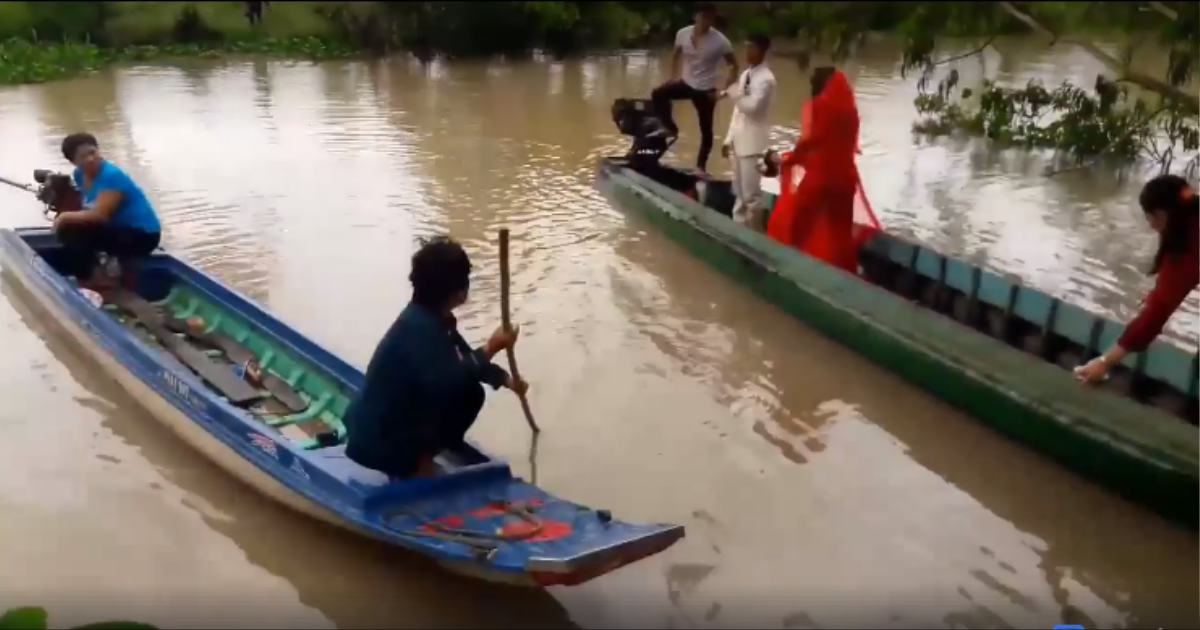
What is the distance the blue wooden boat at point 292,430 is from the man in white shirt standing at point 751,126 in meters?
3.37

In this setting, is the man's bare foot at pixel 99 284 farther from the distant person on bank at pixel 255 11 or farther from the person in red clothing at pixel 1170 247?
the distant person on bank at pixel 255 11

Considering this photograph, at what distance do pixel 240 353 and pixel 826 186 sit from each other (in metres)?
3.35

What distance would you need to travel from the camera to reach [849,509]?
4551 millimetres

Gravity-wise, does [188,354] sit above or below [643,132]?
below

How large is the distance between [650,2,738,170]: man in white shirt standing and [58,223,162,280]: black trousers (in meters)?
4.30

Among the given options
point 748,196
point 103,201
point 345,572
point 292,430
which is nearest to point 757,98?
point 748,196

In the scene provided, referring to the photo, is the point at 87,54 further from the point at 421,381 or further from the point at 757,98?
the point at 421,381

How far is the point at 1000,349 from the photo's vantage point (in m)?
5.02

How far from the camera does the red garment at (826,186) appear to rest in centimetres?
622

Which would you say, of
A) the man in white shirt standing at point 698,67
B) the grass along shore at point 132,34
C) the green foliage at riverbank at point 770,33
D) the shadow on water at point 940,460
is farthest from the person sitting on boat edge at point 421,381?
the grass along shore at point 132,34

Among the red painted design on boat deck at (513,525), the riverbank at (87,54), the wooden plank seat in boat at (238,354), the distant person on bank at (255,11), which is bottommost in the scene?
the wooden plank seat in boat at (238,354)

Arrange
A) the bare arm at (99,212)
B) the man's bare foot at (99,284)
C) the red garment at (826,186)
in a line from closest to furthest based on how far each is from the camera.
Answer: the bare arm at (99,212)
the red garment at (826,186)
the man's bare foot at (99,284)

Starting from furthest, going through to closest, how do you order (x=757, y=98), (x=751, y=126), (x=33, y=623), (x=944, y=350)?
1. (x=751, y=126)
2. (x=757, y=98)
3. (x=944, y=350)
4. (x=33, y=623)

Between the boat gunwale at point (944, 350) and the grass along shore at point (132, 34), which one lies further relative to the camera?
the grass along shore at point (132, 34)
